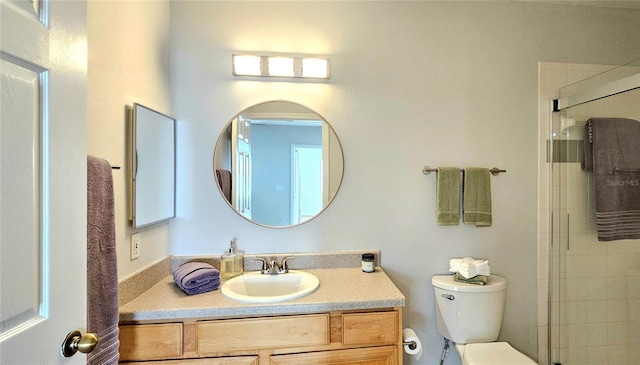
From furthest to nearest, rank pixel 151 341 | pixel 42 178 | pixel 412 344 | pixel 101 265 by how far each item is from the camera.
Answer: pixel 412 344 → pixel 151 341 → pixel 101 265 → pixel 42 178

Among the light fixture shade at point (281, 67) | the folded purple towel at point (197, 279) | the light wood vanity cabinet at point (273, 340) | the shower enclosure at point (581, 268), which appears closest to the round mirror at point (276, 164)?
the light fixture shade at point (281, 67)

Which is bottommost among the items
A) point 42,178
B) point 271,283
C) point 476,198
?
point 271,283

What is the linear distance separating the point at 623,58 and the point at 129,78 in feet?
9.59

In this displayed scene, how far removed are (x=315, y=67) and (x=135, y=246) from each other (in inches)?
51.3

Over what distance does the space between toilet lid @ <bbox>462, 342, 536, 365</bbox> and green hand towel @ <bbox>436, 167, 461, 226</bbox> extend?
0.66 meters

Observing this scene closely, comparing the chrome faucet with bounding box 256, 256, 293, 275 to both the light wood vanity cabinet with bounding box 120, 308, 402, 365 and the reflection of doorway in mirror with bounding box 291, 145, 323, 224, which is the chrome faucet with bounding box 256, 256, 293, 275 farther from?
the light wood vanity cabinet with bounding box 120, 308, 402, 365

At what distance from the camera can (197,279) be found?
1.41 m

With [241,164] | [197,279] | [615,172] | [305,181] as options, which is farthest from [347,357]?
[615,172]

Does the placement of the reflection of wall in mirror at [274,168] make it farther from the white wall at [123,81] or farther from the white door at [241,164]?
the white wall at [123,81]

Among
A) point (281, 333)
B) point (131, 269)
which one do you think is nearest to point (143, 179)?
point (131, 269)

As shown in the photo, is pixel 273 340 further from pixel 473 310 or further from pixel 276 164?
pixel 473 310

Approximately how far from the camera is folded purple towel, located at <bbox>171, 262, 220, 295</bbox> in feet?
4.57

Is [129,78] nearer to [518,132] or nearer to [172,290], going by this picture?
[172,290]

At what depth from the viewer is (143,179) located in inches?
56.6
